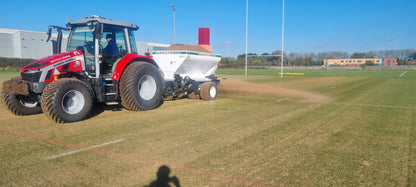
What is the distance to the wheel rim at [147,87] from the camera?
830cm

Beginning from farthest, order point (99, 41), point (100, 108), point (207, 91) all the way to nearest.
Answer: point (207, 91)
point (100, 108)
point (99, 41)

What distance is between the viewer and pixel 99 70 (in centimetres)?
738

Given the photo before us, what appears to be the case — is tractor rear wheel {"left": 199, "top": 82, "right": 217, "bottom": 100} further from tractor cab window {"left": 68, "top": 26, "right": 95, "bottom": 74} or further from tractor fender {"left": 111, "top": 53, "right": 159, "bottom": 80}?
tractor cab window {"left": 68, "top": 26, "right": 95, "bottom": 74}

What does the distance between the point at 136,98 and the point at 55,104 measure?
2119 millimetres

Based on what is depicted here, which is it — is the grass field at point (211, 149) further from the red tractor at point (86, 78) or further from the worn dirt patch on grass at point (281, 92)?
the worn dirt patch on grass at point (281, 92)

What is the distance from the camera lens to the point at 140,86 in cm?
827

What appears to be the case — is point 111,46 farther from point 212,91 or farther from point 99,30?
point 212,91

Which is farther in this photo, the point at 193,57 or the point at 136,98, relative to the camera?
the point at 193,57

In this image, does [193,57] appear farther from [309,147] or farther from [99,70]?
[309,147]

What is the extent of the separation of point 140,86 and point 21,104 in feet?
9.45

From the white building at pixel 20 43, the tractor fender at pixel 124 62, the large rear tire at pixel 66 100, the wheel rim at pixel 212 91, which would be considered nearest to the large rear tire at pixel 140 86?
the tractor fender at pixel 124 62

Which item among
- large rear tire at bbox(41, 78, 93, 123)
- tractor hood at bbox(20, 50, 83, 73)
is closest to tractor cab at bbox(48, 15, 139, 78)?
tractor hood at bbox(20, 50, 83, 73)

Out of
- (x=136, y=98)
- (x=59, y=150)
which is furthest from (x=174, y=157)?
(x=136, y=98)

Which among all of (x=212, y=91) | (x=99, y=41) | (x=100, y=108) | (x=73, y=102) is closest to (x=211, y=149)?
(x=73, y=102)
